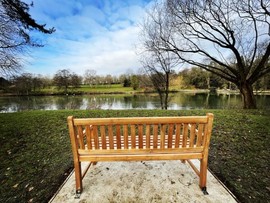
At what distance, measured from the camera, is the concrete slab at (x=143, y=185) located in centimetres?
209

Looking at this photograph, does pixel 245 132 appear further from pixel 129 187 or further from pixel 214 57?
pixel 214 57

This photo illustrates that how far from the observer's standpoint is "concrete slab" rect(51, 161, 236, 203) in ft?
6.86

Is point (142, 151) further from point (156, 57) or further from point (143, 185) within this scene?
point (156, 57)

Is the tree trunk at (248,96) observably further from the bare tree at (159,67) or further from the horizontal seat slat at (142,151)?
the horizontal seat slat at (142,151)

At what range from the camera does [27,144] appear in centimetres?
419

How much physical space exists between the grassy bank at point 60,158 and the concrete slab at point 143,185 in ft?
1.10

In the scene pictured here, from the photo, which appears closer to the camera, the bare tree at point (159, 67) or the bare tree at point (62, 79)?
the bare tree at point (159, 67)

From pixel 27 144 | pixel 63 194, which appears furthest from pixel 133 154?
pixel 27 144

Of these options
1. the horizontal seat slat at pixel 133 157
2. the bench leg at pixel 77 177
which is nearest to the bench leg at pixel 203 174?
the horizontal seat slat at pixel 133 157

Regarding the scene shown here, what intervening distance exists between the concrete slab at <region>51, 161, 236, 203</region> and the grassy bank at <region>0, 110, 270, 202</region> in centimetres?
34

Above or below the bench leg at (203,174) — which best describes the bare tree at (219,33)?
above

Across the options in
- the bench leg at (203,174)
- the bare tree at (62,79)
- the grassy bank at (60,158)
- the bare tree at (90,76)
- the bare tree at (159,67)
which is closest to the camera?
the bench leg at (203,174)

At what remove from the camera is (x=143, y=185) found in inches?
93.2

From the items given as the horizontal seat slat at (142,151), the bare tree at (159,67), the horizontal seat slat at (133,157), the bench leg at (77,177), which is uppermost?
the bare tree at (159,67)
